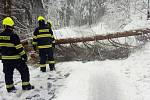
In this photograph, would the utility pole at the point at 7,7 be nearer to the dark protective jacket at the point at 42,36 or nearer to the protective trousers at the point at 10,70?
the dark protective jacket at the point at 42,36

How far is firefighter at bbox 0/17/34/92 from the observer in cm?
979

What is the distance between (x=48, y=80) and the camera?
10.9 meters

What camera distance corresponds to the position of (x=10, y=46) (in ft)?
32.3

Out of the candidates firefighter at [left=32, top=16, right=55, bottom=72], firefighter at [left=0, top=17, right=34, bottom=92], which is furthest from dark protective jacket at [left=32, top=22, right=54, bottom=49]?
firefighter at [left=0, top=17, right=34, bottom=92]

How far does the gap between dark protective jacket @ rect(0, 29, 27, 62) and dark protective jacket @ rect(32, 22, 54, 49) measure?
76.7 inches

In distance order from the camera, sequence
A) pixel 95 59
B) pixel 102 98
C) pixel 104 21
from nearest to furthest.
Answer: pixel 102 98 < pixel 95 59 < pixel 104 21

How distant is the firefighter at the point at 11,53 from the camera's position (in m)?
9.79

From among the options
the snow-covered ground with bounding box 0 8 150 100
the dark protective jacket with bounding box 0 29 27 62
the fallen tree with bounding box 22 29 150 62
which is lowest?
the snow-covered ground with bounding box 0 8 150 100

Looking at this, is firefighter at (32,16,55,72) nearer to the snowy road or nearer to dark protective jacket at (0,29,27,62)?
the snowy road

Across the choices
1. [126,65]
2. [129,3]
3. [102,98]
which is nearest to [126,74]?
[126,65]

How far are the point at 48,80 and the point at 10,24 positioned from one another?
2.28 meters

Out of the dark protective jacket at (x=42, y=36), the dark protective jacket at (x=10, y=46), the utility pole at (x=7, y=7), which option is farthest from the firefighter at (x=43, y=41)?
the utility pole at (x=7, y=7)

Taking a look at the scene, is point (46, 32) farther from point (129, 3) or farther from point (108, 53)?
point (129, 3)

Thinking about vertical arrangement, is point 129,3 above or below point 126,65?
above
